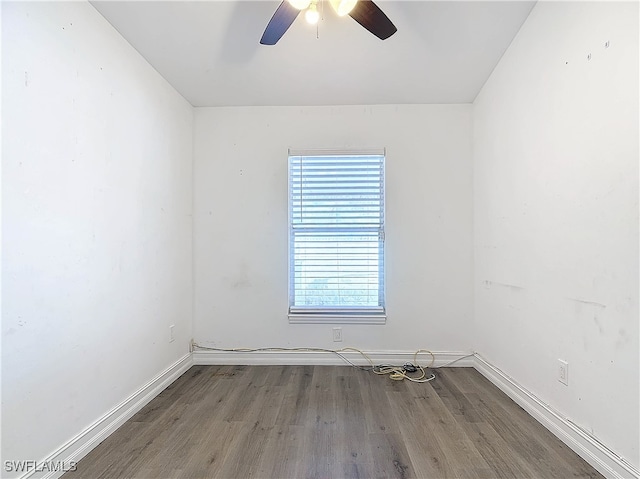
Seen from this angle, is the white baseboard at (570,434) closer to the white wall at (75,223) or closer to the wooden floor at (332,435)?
the wooden floor at (332,435)

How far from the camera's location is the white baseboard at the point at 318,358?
9.82 ft

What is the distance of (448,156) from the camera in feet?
9.99

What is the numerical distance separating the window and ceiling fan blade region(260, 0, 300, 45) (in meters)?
1.25

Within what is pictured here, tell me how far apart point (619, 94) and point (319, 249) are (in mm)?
2245

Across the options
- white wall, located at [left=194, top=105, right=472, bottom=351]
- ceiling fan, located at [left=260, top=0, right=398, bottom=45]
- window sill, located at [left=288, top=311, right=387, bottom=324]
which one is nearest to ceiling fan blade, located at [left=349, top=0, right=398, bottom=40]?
ceiling fan, located at [left=260, top=0, right=398, bottom=45]

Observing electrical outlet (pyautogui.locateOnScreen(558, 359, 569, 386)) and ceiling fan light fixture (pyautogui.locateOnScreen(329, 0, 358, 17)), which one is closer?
ceiling fan light fixture (pyautogui.locateOnScreen(329, 0, 358, 17))

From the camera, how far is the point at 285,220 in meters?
3.09

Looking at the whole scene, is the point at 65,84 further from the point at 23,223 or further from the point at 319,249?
the point at 319,249

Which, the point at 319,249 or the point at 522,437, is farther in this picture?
the point at 319,249

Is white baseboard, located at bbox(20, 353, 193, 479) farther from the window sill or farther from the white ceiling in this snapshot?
the white ceiling

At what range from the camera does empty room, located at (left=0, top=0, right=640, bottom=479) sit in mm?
1505

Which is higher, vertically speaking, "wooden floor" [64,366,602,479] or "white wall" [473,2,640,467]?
"white wall" [473,2,640,467]

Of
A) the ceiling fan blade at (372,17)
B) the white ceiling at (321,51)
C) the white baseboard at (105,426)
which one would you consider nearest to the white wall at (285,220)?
the white ceiling at (321,51)

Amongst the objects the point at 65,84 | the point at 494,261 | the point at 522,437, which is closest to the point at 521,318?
the point at 494,261
